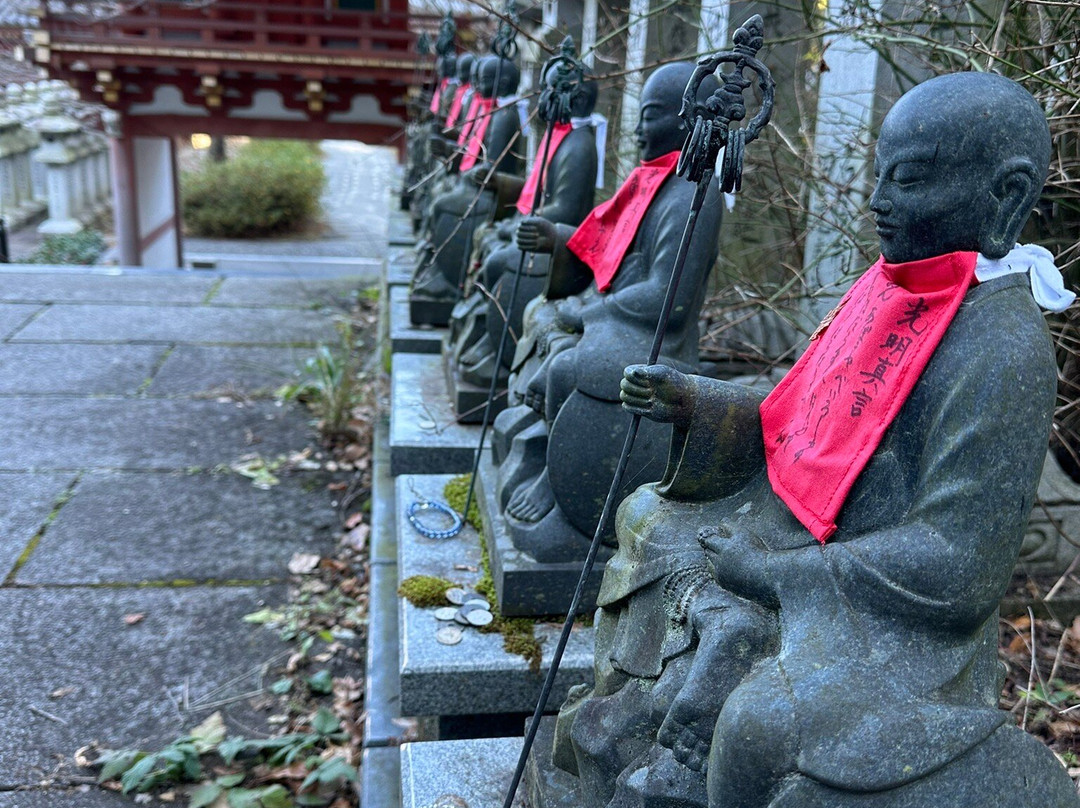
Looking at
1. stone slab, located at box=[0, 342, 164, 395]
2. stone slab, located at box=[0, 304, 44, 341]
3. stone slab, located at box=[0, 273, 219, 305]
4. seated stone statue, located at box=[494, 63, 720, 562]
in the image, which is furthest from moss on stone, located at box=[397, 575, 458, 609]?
stone slab, located at box=[0, 273, 219, 305]

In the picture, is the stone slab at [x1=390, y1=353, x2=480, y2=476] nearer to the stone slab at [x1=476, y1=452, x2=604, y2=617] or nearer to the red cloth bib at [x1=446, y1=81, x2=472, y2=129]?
the stone slab at [x1=476, y1=452, x2=604, y2=617]

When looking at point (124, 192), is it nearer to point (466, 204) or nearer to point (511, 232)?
point (466, 204)

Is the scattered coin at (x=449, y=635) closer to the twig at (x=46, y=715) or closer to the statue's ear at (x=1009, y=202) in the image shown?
the twig at (x=46, y=715)

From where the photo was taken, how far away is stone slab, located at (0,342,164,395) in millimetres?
6188

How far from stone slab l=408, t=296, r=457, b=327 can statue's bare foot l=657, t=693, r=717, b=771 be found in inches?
155

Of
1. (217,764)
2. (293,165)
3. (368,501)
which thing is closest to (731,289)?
(368,501)

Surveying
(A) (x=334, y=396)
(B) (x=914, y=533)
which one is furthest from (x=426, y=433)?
(B) (x=914, y=533)

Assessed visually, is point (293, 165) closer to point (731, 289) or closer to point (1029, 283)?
point (731, 289)

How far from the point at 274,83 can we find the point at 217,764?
10.2 m

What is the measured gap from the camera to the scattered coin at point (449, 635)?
2.73m

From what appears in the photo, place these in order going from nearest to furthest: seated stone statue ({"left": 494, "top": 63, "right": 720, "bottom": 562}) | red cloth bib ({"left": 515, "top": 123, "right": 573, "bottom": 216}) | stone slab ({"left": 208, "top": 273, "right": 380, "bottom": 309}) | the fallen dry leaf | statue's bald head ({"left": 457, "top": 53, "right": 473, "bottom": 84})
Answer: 1. seated stone statue ({"left": 494, "top": 63, "right": 720, "bottom": 562})
2. red cloth bib ({"left": 515, "top": 123, "right": 573, "bottom": 216})
3. the fallen dry leaf
4. statue's bald head ({"left": 457, "top": 53, "right": 473, "bottom": 84})
5. stone slab ({"left": 208, "top": 273, "right": 380, "bottom": 309})

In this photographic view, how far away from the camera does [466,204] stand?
17.4 ft

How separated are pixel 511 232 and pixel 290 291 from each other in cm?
545

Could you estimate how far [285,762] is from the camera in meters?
3.01
